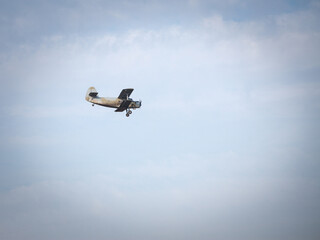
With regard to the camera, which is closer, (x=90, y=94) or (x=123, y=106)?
(x=90, y=94)

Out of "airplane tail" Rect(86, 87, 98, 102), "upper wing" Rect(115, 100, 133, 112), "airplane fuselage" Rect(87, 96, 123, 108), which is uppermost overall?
"airplane tail" Rect(86, 87, 98, 102)

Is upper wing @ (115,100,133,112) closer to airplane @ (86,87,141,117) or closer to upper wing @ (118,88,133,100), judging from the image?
airplane @ (86,87,141,117)

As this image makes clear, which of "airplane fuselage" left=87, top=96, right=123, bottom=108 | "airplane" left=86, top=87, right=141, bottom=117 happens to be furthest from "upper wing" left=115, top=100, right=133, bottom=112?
"airplane fuselage" left=87, top=96, right=123, bottom=108

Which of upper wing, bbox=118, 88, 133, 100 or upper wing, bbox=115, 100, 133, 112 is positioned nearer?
upper wing, bbox=118, 88, 133, 100

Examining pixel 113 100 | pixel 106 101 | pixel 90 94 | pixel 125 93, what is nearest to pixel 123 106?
pixel 113 100

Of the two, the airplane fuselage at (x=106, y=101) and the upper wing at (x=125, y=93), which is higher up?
the upper wing at (x=125, y=93)

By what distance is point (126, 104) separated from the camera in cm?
9038

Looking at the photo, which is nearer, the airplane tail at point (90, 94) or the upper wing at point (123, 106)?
the airplane tail at point (90, 94)

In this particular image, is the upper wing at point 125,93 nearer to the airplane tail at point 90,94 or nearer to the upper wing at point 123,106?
the upper wing at point 123,106

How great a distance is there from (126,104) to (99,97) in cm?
487

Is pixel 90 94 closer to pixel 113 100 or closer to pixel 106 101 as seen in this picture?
pixel 106 101

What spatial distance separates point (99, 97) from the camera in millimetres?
90562

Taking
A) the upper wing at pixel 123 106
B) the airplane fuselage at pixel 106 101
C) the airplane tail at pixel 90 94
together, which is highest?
the airplane tail at pixel 90 94

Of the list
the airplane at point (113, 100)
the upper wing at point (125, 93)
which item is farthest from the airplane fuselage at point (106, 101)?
the upper wing at point (125, 93)
